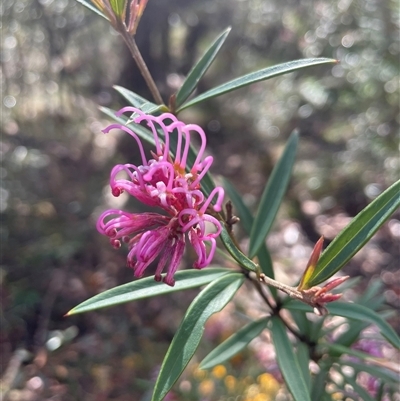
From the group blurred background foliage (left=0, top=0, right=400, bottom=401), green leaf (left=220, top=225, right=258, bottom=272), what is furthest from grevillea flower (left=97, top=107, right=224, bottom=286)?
blurred background foliage (left=0, top=0, right=400, bottom=401)

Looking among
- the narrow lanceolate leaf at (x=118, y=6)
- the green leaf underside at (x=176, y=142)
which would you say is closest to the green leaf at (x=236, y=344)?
the green leaf underside at (x=176, y=142)

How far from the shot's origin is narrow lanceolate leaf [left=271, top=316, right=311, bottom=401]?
1.68ft

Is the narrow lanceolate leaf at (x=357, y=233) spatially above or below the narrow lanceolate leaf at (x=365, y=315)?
above

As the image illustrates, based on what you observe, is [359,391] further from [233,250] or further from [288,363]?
[233,250]

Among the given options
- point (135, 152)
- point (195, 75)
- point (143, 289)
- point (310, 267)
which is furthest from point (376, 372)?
point (135, 152)

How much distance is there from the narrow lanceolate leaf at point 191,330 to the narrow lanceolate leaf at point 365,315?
174 millimetres

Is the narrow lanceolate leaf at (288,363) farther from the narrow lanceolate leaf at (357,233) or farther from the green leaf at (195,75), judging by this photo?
the green leaf at (195,75)

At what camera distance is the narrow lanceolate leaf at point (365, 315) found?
0.59 meters

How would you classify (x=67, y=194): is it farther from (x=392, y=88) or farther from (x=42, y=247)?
(x=392, y=88)

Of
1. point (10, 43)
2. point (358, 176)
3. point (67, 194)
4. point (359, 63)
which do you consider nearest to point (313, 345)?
point (359, 63)

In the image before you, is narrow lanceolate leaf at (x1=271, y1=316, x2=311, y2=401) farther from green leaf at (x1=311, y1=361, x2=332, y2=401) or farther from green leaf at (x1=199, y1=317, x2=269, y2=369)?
green leaf at (x1=311, y1=361, x2=332, y2=401)

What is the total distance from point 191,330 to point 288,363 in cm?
17

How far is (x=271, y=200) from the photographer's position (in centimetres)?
69

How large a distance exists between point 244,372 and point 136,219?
1234 mm
